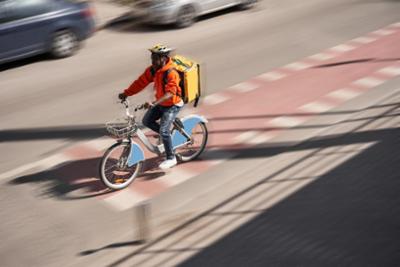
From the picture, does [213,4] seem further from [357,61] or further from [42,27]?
[42,27]

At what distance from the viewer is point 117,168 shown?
7.71m

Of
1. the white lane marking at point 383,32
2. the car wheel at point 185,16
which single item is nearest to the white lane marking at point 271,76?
the car wheel at point 185,16

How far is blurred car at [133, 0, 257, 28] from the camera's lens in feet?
47.5

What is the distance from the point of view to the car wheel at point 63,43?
41.6ft

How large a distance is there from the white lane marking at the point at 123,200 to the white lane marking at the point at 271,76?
491 centimetres

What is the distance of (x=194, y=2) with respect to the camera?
48.5 feet

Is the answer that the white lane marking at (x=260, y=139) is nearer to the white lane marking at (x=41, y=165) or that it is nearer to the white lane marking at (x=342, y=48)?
the white lane marking at (x=41, y=165)

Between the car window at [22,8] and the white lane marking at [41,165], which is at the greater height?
the car window at [22,8]

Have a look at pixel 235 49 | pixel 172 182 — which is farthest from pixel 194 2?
pixel 172 182

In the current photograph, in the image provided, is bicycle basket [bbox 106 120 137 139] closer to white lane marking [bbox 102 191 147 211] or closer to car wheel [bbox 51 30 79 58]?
white lane marking [bbox 102 191 147 211]

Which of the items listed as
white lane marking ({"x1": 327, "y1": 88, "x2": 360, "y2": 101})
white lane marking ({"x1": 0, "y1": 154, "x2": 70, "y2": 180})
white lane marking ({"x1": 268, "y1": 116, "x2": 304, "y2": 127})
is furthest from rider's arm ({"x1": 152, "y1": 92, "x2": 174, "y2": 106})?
white lane marking ({"x1": 327, "y1": 88, "x2": 360, "y2": 101})

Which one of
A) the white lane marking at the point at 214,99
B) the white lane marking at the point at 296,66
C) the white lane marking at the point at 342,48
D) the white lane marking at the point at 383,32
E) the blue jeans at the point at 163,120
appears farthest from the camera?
the white lane marking at the point at 383,32

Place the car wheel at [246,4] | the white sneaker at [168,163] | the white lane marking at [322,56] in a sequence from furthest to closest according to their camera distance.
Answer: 1. the car wheel at [246,4]
2. the white lane marking at [322,56]
3. the white sneaker at [168,163]

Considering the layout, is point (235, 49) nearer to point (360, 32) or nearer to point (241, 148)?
point (360, 32)
